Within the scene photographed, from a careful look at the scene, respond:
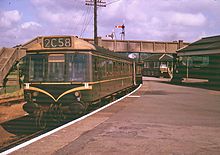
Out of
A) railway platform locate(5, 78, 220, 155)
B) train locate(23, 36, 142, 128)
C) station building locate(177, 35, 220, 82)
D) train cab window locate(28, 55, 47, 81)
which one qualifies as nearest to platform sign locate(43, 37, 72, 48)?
train locate(23, 36, 142, 128)

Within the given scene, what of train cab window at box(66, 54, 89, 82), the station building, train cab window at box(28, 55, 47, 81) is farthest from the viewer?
the station building

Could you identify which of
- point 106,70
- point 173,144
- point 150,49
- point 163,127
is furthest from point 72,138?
point 150,49

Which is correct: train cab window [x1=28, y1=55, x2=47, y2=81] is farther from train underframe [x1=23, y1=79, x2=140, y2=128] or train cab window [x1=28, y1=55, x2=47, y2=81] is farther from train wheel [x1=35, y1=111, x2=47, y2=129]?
train wheel [x1=35, y1=111, x2=47, y2=129]

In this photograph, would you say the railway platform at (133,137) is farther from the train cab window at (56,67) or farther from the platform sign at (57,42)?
the platform sign at (57,42)

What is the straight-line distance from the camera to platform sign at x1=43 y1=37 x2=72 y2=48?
10.4 m

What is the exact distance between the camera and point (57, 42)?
10.5m

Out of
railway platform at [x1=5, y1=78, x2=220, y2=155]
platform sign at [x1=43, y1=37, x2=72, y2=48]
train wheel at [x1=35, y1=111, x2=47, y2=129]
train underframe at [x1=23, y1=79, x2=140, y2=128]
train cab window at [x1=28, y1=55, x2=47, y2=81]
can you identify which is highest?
platform sign at [x1=43, y1=37, x2=72, y2=48]

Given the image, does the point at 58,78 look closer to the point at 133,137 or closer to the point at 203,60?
the point at 133,137

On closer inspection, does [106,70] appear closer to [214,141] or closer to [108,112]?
[108,112]

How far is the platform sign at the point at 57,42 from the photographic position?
10.4 metres

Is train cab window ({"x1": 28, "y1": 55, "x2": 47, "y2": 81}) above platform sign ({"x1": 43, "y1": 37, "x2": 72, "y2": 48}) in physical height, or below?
below

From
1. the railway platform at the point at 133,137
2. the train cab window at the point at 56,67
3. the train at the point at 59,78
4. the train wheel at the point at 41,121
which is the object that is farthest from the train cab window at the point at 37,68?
the railway platform at the point at 133,137

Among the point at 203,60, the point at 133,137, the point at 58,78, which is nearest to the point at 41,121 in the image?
the point at 58,78

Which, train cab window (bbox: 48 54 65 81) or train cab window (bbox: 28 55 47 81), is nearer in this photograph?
train cab window (bbox: 48 54 65 81)
